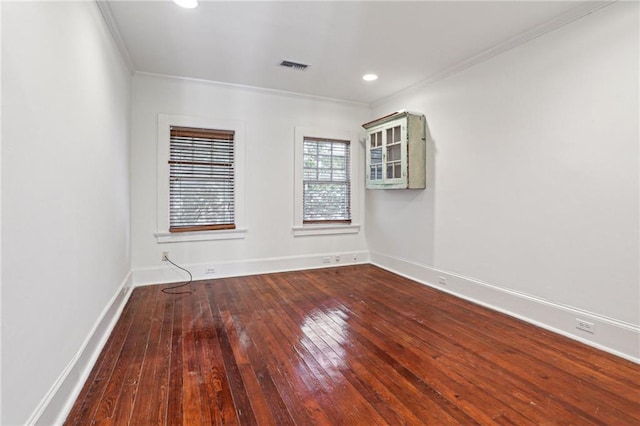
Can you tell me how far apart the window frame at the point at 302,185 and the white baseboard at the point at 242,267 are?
39 cm

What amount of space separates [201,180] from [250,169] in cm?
68

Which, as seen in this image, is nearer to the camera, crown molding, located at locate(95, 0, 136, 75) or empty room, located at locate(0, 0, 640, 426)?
empty room, located at locate(0, 0, 640, 426)

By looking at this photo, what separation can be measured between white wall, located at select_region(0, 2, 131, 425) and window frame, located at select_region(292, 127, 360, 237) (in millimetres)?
2629

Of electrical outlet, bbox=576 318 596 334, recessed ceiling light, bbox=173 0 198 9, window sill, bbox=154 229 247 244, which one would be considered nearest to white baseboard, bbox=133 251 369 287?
window sill, bbox=154 229 247 244

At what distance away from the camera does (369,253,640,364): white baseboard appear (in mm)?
2342

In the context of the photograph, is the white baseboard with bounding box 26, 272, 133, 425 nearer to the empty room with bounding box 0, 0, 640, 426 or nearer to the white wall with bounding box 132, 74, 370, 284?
the empty room with bounding box 0, 0, 640, 426

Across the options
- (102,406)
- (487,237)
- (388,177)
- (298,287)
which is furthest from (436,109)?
(102,406)

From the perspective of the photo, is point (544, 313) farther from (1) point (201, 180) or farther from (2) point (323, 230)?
(1) point (201, 180)

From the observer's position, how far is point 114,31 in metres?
2.86

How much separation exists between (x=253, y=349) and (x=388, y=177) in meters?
2.86

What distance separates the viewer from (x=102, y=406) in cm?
174

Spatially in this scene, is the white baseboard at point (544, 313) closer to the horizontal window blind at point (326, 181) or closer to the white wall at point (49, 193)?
the horizontal window blind at point (326, 181)

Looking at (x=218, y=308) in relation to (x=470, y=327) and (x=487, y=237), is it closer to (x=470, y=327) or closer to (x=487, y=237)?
(x=470, y=327)

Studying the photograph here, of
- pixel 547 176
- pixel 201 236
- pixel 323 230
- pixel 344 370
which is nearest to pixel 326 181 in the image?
pixel 323 230
